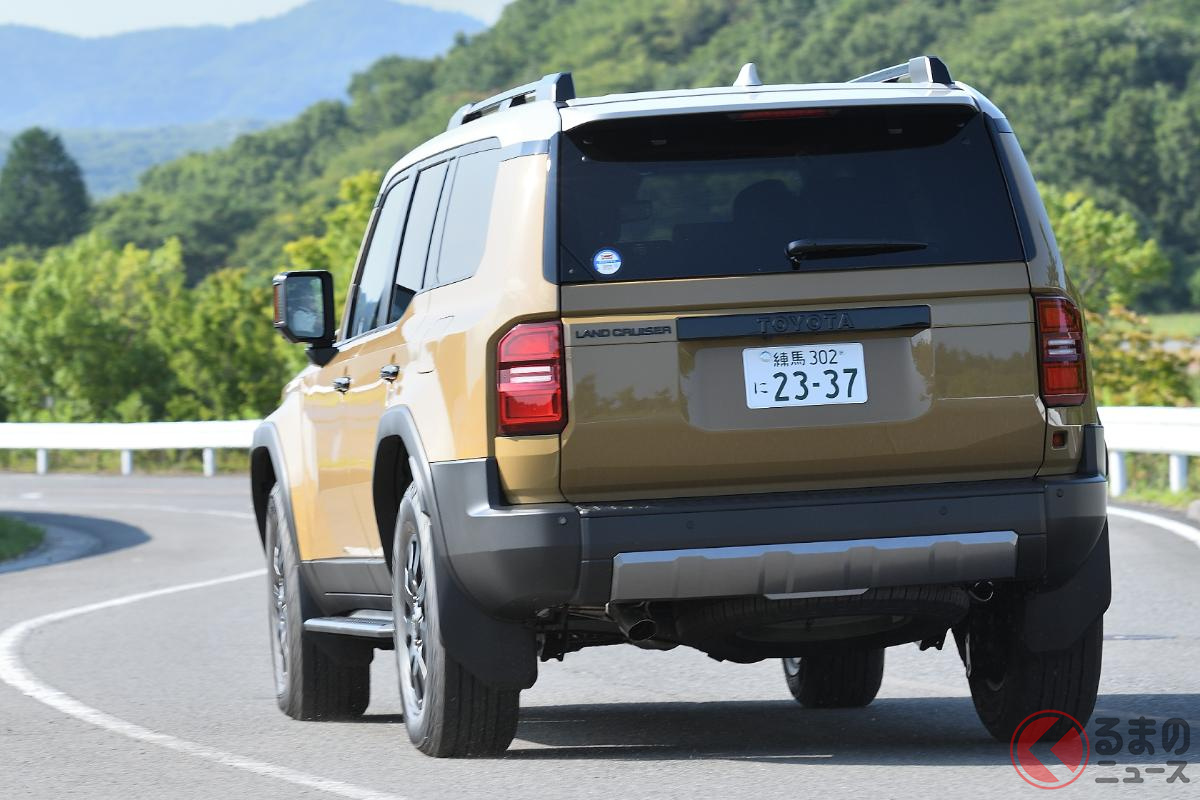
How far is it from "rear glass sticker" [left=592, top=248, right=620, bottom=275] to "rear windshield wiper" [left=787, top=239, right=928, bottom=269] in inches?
18.9

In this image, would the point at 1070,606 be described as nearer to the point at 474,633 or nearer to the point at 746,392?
the point at 746,392

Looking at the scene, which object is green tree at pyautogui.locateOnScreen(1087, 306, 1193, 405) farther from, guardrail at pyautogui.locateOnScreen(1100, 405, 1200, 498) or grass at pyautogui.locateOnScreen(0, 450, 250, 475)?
guardrail at pyautogui.locateOnScreen(1100, 405, 1200, 498)

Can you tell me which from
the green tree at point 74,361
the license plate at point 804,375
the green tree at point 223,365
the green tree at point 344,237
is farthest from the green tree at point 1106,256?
the license plate at point 804,375

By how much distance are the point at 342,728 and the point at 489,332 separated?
7.69ft

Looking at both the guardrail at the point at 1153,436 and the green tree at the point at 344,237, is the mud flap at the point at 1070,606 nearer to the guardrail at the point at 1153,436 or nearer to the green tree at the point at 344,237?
the guardrail at the point at 1153,436

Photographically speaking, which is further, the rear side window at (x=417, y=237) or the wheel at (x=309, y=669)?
the wheel at (x=309, y=669)

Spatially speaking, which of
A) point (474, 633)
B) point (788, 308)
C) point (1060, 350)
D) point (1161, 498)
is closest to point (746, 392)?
point (788, 308)

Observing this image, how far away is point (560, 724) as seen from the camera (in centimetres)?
729

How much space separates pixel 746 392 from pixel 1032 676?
1373 millimetres

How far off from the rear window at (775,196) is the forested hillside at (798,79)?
33609 mm

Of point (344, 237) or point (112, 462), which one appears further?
point (344, 237)

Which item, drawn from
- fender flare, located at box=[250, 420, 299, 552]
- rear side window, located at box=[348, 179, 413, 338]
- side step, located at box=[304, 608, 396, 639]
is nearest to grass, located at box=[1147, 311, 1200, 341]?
fender flare, located at box=[250, 420, 299, 552]

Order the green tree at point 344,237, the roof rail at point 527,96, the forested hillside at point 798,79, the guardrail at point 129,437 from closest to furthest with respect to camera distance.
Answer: the roof rail at point 527,96 → the guardrail at point 129,437 → the forested hillside at point 798,79 → the green tree at point 344,237

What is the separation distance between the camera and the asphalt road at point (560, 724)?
5738 mm
